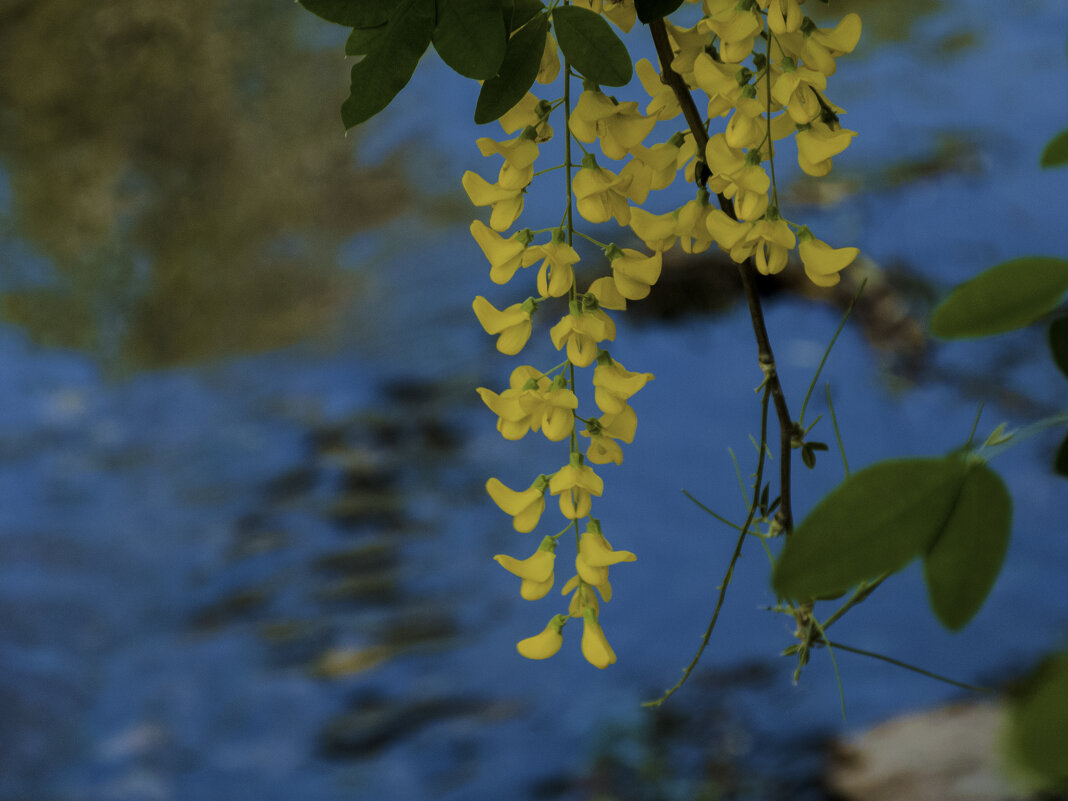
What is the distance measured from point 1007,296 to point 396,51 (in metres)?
0.14

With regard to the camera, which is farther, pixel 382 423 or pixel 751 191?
pixel 382 423

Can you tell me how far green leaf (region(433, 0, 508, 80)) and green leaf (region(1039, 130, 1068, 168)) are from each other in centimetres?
11

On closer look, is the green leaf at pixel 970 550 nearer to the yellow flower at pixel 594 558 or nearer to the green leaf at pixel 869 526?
the green leaf at pixel 869 526

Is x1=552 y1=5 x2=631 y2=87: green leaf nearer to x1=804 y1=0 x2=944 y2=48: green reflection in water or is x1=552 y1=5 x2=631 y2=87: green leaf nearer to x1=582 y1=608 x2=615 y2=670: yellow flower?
x1=582 y1=608 x2=615 y2=670: yellow flower

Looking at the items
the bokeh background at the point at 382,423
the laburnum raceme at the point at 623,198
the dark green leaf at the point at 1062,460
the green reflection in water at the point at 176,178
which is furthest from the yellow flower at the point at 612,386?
the green reflection in water at the point at 176,178

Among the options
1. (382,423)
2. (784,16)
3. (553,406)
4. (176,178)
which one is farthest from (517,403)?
(176,178)

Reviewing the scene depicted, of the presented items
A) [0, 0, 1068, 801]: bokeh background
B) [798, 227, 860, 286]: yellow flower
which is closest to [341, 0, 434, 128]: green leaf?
[798, 227, 860, 286]: yellow flower

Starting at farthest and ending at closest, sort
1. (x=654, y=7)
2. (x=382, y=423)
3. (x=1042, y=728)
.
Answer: (x=382, y=423)
(x=654, y=7)
(x=1042, y=728)

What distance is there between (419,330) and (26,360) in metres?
0.60

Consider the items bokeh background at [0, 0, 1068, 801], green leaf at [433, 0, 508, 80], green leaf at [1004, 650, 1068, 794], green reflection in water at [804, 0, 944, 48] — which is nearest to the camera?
green leaf at [1004, 650, 1068, 794]

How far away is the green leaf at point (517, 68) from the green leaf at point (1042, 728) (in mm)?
177

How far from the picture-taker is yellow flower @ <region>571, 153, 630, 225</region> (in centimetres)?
25

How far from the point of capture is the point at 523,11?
0.76 ft

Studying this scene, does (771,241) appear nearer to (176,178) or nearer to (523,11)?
(523,11)
